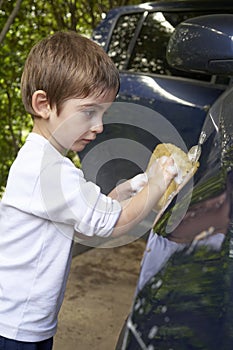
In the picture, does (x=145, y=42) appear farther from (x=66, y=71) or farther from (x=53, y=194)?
(x=53, y=194)

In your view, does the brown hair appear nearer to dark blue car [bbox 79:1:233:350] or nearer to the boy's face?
the boy's face

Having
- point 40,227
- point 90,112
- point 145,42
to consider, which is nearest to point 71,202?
point 40,227

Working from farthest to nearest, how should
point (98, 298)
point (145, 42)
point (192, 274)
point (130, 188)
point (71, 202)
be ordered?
point (145, 42)
point (98, 298)
point (130, 188)
point (71, 202)
point (192, 274)

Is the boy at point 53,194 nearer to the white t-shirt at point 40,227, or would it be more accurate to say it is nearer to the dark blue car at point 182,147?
the white t-shirt at point 40,227

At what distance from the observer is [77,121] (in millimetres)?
1728

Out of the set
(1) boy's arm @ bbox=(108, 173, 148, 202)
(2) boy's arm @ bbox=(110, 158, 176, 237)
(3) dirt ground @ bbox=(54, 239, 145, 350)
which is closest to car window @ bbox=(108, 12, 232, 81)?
(3) dirt ground @ bbox=(54, 239, 145, 350)

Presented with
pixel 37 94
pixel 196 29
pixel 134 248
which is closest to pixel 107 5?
pixel 134 248

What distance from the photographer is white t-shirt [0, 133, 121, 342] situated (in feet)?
5.48

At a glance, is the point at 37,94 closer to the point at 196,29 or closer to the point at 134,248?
the point at 196,29

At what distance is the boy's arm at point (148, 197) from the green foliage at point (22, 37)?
8.34ft

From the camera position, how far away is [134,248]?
4.57 meters

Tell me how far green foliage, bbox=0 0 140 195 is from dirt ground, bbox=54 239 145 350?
1000mm

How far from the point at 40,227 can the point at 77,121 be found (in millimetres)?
320

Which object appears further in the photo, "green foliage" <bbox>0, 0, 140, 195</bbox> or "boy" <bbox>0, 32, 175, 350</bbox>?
"green foliage" <bbox>0, 0, 140, 195</bbox>
